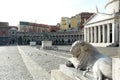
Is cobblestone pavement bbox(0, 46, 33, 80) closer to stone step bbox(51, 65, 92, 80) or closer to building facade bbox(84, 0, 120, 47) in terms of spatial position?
stone step bbox(51, 65, 92, 80)

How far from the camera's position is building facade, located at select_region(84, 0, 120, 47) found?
58500mm

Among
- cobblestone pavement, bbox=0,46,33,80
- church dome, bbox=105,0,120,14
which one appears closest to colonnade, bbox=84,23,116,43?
church dome, bbox=105,0,120,14

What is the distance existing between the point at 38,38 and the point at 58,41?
31.0 ft

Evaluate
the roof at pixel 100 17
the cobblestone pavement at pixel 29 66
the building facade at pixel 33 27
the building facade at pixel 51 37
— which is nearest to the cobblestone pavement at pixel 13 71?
the cobblestone pavement at pixel 29 66

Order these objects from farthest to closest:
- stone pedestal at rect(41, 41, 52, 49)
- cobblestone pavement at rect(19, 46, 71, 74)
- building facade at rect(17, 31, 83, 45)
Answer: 1. building facade at rect(17, 31, 83, 45)
2. stone pedestal at rect(41, 41, 52, 49)
3. cobblestone pavement at rect(19, 46, 71, 74)

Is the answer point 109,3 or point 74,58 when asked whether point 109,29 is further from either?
point 74,58

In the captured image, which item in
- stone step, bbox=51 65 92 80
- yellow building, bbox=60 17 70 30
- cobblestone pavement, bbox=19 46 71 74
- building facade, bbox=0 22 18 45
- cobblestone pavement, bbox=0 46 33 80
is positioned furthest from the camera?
yellow building, bbox=60 17 70 30

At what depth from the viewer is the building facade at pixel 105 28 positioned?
58500 mm

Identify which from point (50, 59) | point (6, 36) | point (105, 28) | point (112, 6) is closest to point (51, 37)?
point (6, 36)

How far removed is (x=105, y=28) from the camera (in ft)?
221

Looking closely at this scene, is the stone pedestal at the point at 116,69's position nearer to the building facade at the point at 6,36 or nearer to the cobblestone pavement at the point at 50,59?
the cobblestone pavement at the point at 50,59

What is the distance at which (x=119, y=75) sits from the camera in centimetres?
385

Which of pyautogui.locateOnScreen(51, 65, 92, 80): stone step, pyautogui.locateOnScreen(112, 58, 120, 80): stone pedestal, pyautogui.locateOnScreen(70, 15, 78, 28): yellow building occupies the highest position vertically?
pyautogui.locateOnScreen(70, 15, 78, 28): yellow building

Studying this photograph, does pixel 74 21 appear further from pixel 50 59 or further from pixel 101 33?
pixel 50 59
